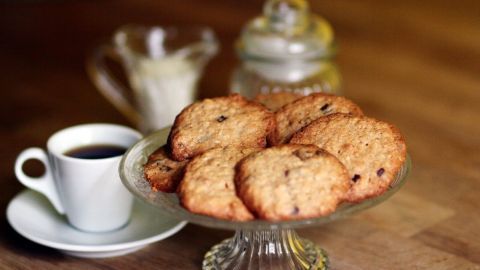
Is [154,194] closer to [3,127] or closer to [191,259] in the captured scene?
[191,259]

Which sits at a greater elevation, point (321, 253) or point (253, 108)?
point (253, 108)

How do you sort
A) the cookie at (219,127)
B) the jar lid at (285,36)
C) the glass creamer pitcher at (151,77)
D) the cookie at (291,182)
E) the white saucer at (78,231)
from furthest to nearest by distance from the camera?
the glass creamer pitcher at (151,77) → the jar lid at (285,36) → the white saucer at (78,231) → the cookie at (219,127) → the cookie at (291,182)

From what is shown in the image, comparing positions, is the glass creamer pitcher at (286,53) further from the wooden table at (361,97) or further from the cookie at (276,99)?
the cookie at (276,99)

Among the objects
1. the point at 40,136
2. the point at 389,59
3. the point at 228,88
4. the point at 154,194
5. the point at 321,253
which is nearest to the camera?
the point at 154,194

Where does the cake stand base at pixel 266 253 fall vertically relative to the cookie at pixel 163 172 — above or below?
below

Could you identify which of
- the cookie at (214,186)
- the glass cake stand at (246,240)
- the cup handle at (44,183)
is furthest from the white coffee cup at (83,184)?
the cookie at (214,186)

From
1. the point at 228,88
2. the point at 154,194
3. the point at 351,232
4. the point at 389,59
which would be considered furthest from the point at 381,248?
the point at 389,59
